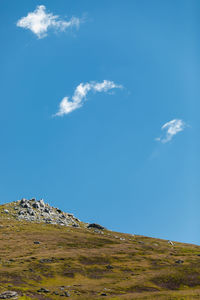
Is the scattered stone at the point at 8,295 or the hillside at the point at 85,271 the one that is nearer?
the scattered stone at the point at 8,295

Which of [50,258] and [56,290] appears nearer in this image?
[56,290]

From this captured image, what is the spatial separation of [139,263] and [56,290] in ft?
226

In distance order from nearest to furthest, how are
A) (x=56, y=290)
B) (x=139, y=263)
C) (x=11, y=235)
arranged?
(x=56, y=290) < (x=139, y=263) < (x=11, y=235)

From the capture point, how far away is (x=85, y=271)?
130 meters

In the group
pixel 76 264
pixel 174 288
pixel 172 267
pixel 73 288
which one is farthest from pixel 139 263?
pixel 73 288

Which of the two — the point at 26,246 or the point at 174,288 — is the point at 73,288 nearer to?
the point at 174,288

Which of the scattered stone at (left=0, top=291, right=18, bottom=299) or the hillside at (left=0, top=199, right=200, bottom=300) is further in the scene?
the hillside at (left=0, top=199, right=200, bottom=300)

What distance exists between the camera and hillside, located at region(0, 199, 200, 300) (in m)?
92.0

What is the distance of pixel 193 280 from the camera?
120 metres

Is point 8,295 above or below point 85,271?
below

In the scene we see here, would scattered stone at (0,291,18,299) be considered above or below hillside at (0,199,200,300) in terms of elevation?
below

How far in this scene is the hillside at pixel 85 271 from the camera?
302 ft

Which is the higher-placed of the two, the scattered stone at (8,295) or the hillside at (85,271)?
the hillside at (85,271)

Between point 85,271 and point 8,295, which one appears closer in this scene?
point 8,295
